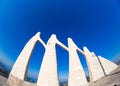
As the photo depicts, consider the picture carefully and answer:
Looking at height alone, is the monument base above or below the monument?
below

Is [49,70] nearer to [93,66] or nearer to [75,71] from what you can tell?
[75,71]

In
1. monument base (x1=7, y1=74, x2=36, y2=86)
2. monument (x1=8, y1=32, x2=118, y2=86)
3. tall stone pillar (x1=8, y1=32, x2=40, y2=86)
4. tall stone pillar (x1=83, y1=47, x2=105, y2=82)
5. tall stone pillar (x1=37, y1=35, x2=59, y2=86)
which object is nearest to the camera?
monument base (x1=7, y1=74, x2=36, y2=86)

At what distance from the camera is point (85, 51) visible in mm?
15484

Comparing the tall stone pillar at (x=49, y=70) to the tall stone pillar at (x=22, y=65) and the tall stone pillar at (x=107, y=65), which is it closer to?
the tall stone pillar at (x=22, y=65)

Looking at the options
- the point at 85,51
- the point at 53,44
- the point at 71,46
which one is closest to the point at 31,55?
the point at 53,44

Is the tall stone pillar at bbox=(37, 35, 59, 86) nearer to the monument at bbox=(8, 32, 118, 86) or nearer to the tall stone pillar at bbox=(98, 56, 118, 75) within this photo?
the monument at bbox=(8, 32, 118, 86)

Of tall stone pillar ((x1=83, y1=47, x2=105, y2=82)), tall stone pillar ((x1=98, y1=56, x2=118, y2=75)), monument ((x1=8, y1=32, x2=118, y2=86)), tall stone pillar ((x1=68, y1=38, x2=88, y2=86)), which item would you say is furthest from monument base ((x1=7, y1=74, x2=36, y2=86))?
tall stone pillar ((x1=98, y1=56, x2=118, y2=75))

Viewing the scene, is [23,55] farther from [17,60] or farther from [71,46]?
[71,46]

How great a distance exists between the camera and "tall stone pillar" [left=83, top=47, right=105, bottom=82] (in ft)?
45.7

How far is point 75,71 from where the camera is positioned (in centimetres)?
1304

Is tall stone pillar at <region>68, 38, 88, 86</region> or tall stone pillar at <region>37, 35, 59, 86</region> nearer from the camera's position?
tall stone pillar at <region>37, 35, 59, 86</region>

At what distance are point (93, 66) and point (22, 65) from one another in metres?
6.13

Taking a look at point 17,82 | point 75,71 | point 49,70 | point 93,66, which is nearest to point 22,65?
point 17,82

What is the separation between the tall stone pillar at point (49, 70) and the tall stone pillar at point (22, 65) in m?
1.39
